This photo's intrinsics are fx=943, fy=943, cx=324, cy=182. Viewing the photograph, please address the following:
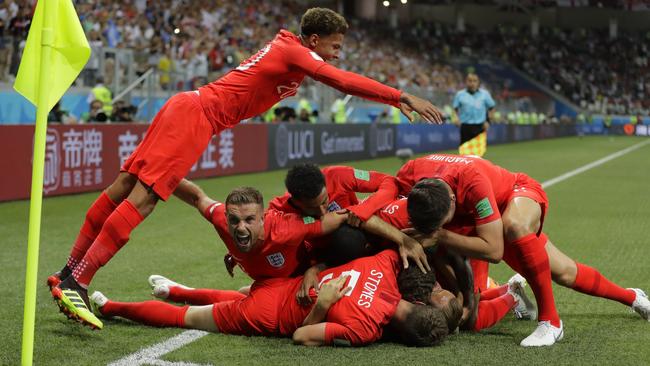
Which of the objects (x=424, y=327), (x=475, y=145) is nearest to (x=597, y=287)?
(x=424, y=327)

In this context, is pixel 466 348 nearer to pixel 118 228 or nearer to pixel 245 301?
pixel 245 301

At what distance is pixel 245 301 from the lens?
5406 mm

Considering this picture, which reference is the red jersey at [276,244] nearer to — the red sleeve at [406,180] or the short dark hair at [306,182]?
the short dark hair at [306,182]

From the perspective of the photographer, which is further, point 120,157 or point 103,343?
point 120,157

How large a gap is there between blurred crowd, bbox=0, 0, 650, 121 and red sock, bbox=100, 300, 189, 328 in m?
11.2

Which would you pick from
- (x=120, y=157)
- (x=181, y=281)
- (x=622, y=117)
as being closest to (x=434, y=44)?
(x=622, y=117)

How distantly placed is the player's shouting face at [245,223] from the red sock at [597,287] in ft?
6.87

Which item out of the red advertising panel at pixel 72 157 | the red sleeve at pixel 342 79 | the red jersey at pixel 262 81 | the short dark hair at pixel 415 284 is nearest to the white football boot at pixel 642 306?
the short dark hair at pixel 415 284

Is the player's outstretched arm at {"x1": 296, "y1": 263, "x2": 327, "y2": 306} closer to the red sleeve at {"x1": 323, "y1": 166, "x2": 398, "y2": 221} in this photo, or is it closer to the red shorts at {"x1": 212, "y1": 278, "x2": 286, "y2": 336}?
the red shorts at {"x1": 212, "y1": 278, "x2": 286, "y2": 336}

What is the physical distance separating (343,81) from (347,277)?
3.75 feet

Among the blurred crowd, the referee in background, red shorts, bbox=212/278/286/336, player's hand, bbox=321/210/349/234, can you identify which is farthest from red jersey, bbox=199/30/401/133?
the blurred crowd

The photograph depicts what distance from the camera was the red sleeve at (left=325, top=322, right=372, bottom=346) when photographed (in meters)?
5.00

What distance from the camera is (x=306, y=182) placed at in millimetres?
5223

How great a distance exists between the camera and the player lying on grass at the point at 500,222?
515cm
